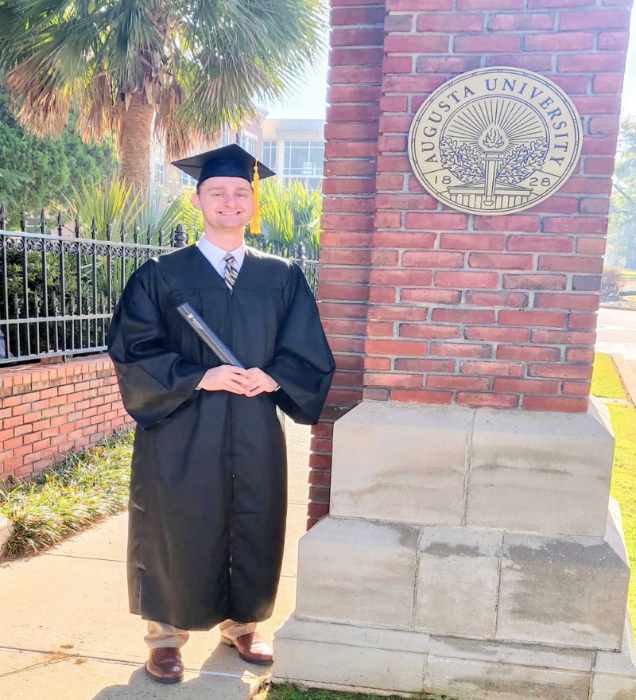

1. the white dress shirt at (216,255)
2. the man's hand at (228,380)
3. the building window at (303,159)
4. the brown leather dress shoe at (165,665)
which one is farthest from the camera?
the building window at (303,159)

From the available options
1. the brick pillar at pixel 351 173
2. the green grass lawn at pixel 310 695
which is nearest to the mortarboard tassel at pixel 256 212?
the brick pillar at pixel 351 173

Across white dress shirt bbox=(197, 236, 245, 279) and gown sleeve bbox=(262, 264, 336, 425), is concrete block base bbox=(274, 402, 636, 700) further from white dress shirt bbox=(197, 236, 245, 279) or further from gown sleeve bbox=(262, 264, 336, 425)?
white dress shirt bbox=(197, 236, 245, 279)

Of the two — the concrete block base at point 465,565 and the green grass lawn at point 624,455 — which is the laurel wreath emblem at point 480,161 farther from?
the green grass lawn at point 624,455

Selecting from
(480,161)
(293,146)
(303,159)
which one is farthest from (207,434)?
(293,146)

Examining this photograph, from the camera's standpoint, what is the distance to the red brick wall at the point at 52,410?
4637 millimetres

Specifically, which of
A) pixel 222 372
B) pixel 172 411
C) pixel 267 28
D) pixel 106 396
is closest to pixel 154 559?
pixel 172 411

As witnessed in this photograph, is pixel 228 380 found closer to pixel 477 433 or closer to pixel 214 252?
pixel 214 252

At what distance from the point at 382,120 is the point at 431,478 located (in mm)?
1338

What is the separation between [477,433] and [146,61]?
297 inches

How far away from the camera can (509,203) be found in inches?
100.0

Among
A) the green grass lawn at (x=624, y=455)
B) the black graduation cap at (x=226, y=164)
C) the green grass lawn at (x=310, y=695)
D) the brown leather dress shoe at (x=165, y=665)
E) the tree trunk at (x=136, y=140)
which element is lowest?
the green grass lawn at (x=624, y=455)

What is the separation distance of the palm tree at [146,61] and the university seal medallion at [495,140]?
602 centimetres

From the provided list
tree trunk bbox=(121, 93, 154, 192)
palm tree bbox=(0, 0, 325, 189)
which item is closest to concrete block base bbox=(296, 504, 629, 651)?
Answer: palm tree bbox=(0, 0, 325, 189)

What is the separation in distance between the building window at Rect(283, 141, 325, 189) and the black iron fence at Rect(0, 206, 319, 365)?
40.3 metres
